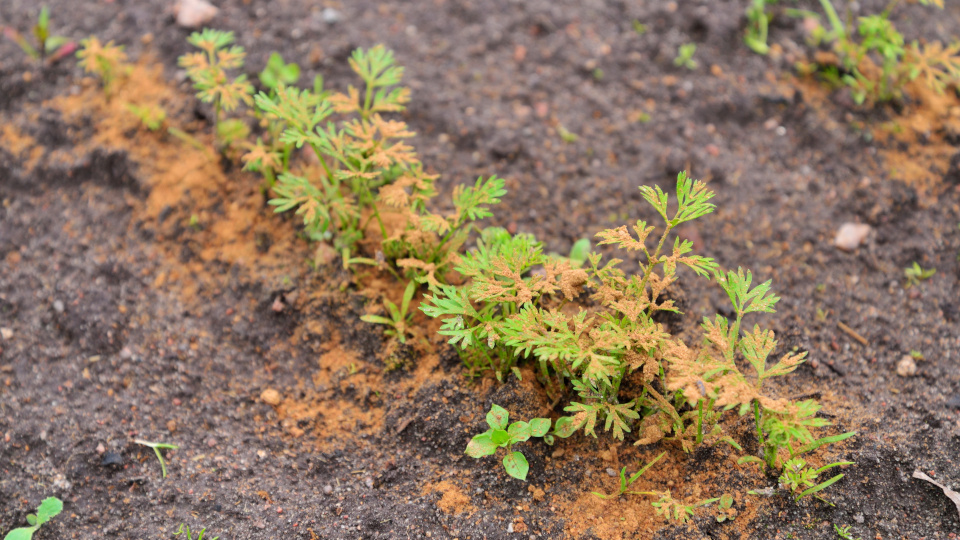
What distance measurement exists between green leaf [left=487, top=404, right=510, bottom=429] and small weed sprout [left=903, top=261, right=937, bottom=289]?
6.25 feet

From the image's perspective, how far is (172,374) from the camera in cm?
263

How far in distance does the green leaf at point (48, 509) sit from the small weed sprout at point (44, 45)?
2.37m

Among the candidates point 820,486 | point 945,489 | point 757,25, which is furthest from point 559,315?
point 757,25

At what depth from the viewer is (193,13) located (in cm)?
356

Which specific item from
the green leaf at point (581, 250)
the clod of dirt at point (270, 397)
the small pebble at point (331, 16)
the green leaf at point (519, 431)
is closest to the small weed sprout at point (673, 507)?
the green leaf at point (519, 431)

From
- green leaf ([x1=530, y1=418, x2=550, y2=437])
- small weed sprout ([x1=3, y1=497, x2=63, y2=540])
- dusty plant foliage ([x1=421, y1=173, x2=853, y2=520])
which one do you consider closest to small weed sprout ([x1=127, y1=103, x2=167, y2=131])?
small weed sprout ([x1=3, y1=497, x2=63, y2=540])

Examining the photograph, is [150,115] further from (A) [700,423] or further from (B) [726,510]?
(B) [726,510]

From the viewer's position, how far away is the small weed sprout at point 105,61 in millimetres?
3201

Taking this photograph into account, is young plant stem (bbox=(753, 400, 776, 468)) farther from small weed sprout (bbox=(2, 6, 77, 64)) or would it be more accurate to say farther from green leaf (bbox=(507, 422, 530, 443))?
small weed sprout (bbox=(2, 6, 77, 64))

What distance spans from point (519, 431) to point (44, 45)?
3194 millimetres

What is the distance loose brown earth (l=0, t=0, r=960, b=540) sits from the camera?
2.25 m

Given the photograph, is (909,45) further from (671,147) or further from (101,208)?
(101,208)

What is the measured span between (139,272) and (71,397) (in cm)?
60

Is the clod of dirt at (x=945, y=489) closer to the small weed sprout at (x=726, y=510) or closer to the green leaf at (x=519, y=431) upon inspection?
the small weed sprout at (x=726, y=510)
